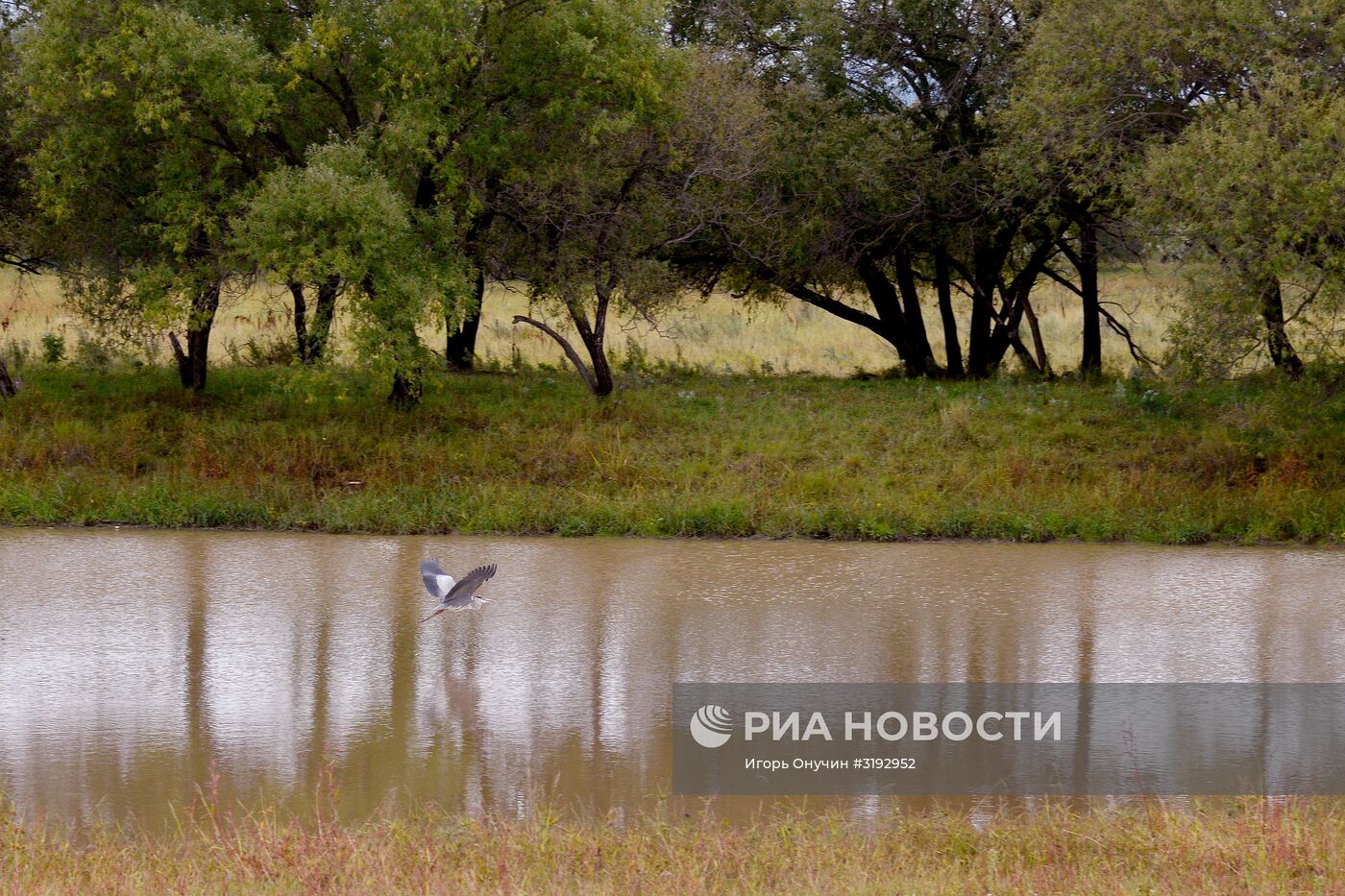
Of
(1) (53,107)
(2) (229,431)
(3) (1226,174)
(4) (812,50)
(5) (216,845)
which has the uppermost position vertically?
(4) (812,50)

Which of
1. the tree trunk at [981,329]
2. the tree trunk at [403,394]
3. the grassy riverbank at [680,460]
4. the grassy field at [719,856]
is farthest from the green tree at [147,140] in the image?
the tree trunk at [981,329]

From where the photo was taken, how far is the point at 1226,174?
43.0 ft

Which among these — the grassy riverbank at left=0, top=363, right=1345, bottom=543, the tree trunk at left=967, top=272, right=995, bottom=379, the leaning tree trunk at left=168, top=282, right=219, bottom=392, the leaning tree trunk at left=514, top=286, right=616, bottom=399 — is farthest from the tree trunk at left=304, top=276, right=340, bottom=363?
the tree trunk at left=967, top=272, right=995, bottom=379

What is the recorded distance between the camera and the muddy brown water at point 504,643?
24.2ft

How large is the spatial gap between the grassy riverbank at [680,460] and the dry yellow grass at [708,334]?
1901mm

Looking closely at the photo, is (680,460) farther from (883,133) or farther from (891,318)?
(891,318)

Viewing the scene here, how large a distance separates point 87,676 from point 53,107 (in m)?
8.22

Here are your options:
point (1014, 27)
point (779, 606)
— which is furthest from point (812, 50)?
point (779, 606)

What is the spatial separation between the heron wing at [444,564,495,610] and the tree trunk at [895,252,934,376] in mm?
13133

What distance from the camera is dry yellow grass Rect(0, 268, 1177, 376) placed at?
888 inches

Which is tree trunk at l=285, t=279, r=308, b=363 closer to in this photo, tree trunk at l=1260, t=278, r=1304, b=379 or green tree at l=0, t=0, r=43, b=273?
green tree at l=0, t=0, r=43, b=273

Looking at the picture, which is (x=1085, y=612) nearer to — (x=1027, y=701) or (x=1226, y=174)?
(x=1027, y=701)

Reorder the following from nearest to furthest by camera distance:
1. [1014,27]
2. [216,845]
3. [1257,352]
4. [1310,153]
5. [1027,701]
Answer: [216,845]
[1027,701]
[1310,153]
[1257,352]
[1014,27]

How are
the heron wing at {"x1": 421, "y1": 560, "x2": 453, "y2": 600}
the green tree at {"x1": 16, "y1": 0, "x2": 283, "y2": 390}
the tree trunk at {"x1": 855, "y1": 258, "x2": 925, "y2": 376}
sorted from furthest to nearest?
the tree trunk at {"x1": 855, "y1": 258, "x2": 925, "y2": 376} → the green tree at {"x1": 16, "y1": 0, "x2": 283, "y2": 390} → the heron wing at {"x1": 421, "y1": 560, "x2": 453, "y2": 600}
